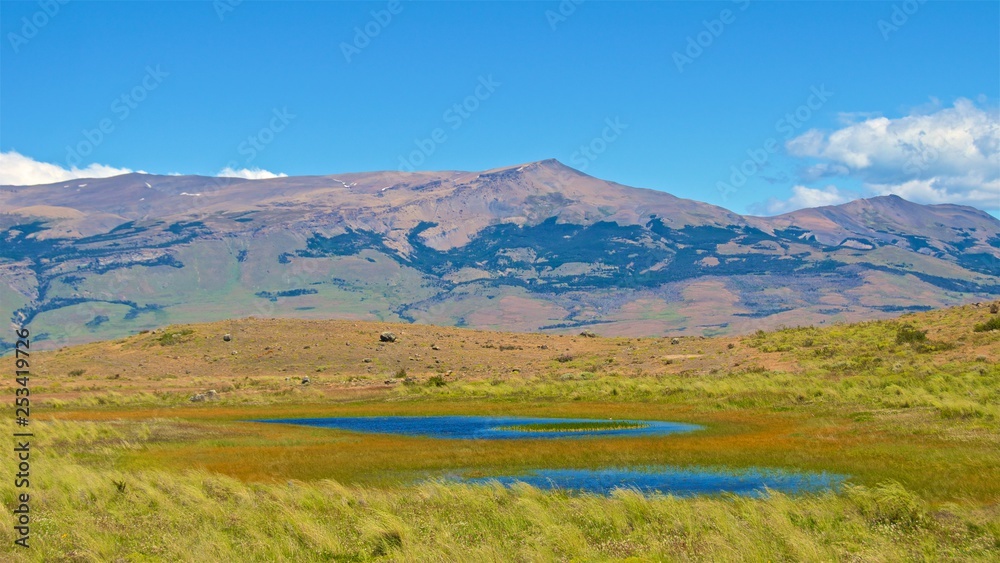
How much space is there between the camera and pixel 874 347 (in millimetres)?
65000

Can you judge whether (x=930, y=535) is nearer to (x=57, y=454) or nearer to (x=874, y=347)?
(x=57, y=454)

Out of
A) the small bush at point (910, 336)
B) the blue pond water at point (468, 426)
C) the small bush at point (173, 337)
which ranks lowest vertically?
the blue pond water at point (468, 426)

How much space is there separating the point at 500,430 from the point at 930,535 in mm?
27500

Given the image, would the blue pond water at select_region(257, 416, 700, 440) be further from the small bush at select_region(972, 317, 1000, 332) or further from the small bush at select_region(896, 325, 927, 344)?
the small bush at select_region(972, 317, 1000, 332)

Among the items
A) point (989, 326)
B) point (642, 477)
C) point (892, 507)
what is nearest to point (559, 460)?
point (642, 477)

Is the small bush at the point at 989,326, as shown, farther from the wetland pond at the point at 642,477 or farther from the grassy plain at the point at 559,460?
the wetland pond at the point at 642,477

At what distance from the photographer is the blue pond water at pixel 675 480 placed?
26281 millimetres

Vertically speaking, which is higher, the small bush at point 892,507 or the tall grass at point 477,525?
the small bush at point 892,507

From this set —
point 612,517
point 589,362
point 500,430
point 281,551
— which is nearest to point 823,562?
point 612,517

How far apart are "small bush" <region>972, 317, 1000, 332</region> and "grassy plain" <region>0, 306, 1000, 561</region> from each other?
495 millimetres

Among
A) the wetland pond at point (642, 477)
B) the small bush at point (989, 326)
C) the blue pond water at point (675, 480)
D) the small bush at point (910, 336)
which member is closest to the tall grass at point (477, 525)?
the blue pond water at point (675, 480)

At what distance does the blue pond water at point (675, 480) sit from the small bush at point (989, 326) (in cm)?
3818

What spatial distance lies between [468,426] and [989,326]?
35940 millimetres

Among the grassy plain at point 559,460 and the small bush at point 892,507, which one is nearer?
the grassy plain at point 559,460
